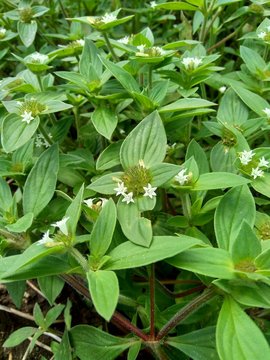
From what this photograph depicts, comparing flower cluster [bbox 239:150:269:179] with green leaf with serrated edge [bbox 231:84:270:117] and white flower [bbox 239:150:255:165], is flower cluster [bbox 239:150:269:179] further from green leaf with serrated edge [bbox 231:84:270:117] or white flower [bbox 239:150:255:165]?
green leaf with serrated edge [bbox 231:84:270:117]

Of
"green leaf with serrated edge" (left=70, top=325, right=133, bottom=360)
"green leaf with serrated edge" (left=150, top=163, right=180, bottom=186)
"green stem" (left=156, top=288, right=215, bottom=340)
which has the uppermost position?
"green leaf with serrated edge" (left=150, top=163, right=180, bottom=186)

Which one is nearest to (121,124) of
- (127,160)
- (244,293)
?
(127,160)

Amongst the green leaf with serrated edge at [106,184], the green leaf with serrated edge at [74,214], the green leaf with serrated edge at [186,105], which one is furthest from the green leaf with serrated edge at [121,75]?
the green leaf with serrated edge at [74,214]

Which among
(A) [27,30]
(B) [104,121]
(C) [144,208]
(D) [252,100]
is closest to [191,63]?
(D) [252,100]

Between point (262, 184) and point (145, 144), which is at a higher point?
point (145, 144)

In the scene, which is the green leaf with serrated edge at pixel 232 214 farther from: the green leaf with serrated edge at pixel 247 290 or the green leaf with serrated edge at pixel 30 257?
the green leaf with serrated edge at pixel 30 257

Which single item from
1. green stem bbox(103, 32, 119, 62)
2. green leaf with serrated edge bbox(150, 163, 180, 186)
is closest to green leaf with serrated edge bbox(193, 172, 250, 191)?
green leaf with serrated edge bbox(150, 163, 180, 186)

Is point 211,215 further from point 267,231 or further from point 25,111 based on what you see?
point 25,111

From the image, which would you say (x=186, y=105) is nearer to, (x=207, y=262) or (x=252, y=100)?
(x=252, y=100)
